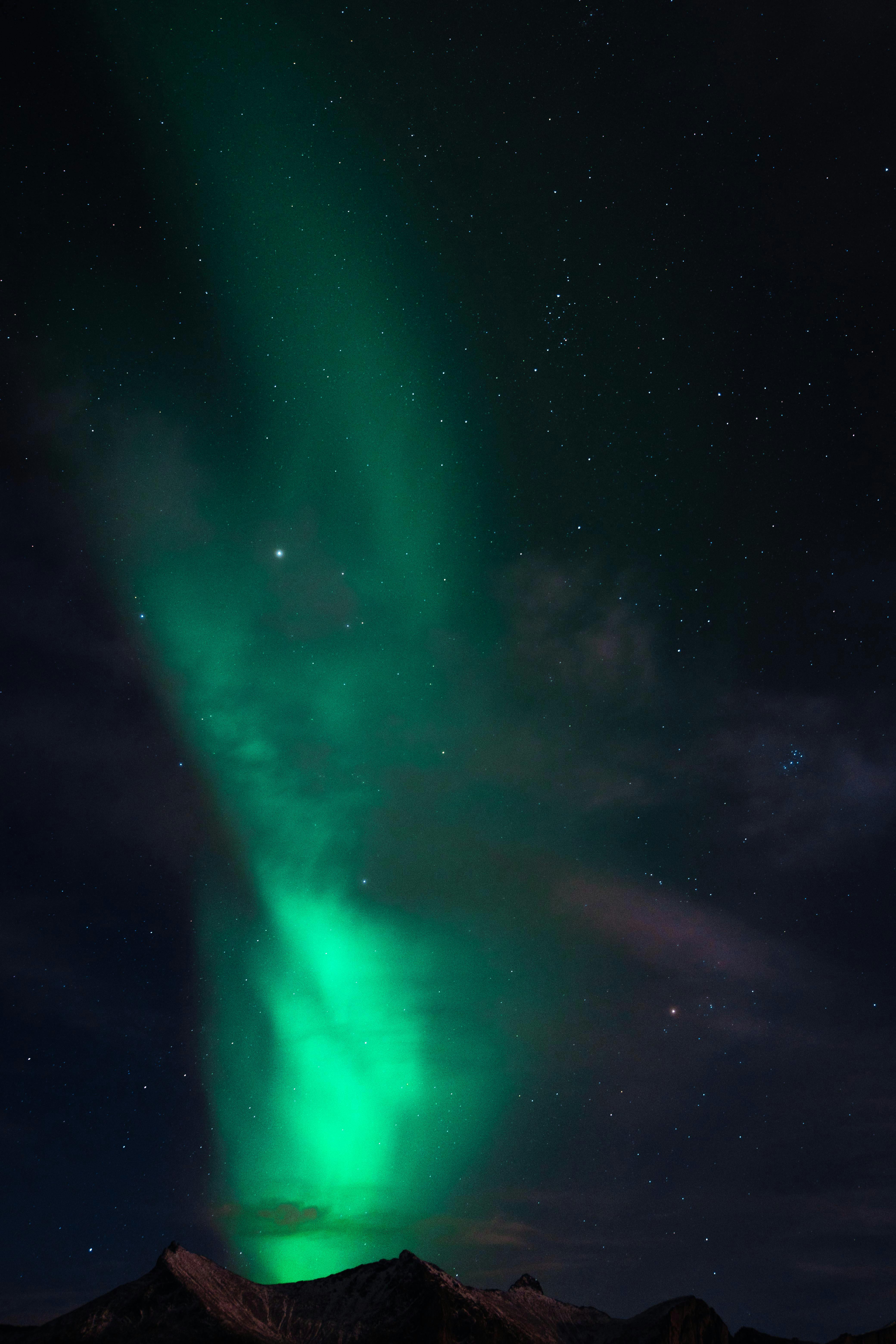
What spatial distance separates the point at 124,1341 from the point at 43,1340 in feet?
54.8

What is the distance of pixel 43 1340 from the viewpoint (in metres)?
198

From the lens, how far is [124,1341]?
7864 inches
